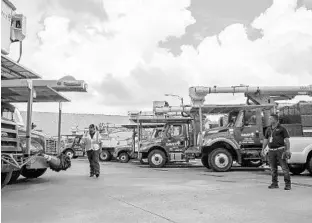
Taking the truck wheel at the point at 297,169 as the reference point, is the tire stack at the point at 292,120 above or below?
above

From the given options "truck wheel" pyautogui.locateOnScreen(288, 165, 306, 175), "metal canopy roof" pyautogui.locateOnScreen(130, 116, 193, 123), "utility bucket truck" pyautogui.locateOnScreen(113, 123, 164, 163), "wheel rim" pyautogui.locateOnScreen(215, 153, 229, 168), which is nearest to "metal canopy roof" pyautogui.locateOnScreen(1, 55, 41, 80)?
"wheel rim" pyautogui.locateOnScreen(215, 153, 229, 168)

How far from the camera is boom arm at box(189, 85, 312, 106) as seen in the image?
1511 centimetres

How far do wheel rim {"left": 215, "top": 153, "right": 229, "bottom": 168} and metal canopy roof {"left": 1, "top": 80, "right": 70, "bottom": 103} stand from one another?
6.41 metres

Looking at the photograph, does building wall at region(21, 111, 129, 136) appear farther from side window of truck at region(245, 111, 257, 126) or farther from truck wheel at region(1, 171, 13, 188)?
truck wheel at region(1, 171, 13, 188)

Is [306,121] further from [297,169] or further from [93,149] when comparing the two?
[93,149]

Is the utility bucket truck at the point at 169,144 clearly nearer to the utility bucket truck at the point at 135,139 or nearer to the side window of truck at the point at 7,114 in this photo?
the utility bucket truck at the point at 135,139

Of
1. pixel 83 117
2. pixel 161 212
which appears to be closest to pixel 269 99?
pixel 161 212

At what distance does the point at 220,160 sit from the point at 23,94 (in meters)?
8.02

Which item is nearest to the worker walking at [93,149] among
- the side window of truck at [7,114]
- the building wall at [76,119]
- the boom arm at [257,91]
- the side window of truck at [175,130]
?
the side window of truck at [7,114]

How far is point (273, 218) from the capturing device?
17.4 feet

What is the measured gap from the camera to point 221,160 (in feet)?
45.2

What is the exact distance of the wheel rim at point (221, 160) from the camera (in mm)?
13750

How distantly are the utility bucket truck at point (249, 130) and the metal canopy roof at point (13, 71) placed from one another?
26.6 feet

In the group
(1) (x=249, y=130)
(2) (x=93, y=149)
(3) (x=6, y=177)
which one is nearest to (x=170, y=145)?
(1) (x=249, y=130)
